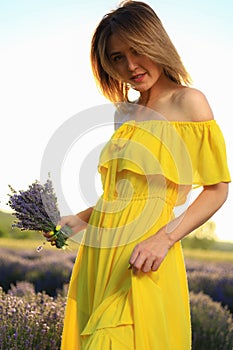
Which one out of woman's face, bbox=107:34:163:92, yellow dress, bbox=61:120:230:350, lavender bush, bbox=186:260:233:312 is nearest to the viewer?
yellow dress, bbox=61:120:230:350

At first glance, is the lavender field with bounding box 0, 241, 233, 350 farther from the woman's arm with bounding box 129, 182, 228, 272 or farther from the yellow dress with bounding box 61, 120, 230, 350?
the woman's arm with bounding box 129, 182, 228, 272

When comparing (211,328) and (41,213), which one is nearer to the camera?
(41,213)

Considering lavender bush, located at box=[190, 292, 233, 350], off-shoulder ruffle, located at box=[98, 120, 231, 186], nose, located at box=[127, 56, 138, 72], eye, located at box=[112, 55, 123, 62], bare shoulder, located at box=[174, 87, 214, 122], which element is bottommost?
lavender bush, located at box=[190, 292, 233, 350]

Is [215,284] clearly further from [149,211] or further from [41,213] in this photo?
[149,211]

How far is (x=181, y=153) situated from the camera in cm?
215

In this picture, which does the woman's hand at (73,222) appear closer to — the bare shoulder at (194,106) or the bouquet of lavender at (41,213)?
the bouquet of lavender at (41,213)

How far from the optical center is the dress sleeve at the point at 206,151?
211 centimetres

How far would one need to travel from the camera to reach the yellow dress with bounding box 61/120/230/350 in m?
2.02

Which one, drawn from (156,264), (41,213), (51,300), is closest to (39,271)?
(51,300)

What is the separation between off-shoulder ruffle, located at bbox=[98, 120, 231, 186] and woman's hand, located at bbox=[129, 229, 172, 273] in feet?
0.81

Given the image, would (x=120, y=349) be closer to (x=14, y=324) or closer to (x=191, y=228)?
(x=191, y=228)

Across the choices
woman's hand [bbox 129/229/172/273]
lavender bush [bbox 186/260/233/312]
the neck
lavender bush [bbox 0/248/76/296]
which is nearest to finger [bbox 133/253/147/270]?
woman's hand [bbox 129/229/172/273]

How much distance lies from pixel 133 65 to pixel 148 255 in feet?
2.15

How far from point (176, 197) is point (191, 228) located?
0.16 metres
